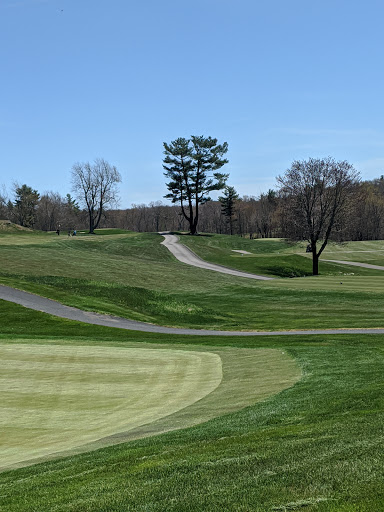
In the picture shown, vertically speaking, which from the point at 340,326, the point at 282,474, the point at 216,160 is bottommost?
the point at 340,326

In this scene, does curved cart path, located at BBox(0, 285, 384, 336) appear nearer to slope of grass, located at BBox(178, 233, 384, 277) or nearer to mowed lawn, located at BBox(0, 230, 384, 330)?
mowed lawn, located at BBox(0, 230, 384, 330)

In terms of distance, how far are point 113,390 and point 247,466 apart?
29.3 feet

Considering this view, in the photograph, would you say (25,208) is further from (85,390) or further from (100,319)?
(85,390)

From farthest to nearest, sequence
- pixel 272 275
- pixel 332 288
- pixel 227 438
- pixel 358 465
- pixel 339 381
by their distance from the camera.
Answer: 1. pixel 272 275
2. pixel 332 288
3. pixel 339 381
4. pixel 227 438
5. pixel 358 465

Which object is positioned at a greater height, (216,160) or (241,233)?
(216,160)

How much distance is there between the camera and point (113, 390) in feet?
54.7

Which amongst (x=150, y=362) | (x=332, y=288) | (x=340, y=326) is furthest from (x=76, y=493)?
(x=332, y=288)

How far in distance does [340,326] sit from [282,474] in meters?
27.3

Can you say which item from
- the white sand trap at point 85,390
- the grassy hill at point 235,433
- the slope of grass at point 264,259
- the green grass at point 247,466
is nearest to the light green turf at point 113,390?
the white sand trap at point 85,390

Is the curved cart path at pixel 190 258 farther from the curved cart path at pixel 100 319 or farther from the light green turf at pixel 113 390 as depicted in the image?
the light green turf at pixel 113 390

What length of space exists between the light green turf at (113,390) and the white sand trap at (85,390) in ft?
0.08

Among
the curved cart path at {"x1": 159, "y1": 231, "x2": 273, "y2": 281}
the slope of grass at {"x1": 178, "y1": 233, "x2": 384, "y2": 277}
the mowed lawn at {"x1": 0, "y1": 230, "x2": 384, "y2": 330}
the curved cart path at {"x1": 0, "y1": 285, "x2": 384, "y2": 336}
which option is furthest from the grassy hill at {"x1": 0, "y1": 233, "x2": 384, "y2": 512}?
the slope of grass at {"x1": 178, "y1": 233, "x2": 384, "y2": 277}

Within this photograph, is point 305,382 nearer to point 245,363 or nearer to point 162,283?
point 245,363

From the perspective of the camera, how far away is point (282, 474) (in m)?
7.77
